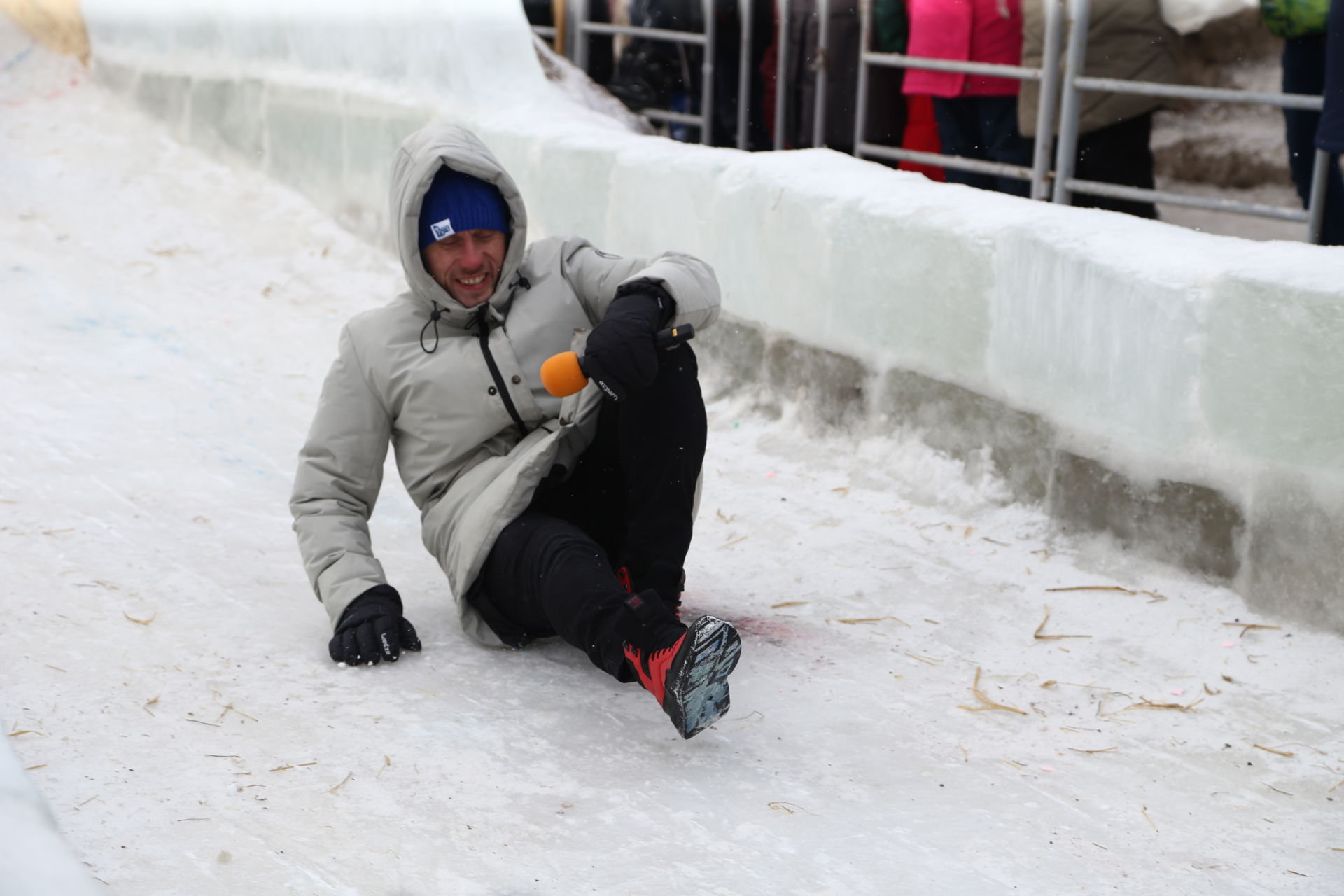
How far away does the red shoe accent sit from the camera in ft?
7.66

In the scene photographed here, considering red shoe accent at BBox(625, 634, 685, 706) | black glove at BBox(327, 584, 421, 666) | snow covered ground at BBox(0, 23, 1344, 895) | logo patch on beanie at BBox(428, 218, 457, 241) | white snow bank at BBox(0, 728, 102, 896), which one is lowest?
snow covered ground at BBox(0, 23, 1344, 895)

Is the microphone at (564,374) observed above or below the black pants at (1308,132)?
below

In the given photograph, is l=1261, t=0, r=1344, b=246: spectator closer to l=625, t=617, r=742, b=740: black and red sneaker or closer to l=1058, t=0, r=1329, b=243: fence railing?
l=1058, t=0, r=1329, b=243: fence railing

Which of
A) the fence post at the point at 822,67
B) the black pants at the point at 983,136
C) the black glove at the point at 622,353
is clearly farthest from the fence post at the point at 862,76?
the black glove at the point at 622,353

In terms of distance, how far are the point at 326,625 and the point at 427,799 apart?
0.83 meters

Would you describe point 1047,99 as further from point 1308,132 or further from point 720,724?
point 720,724

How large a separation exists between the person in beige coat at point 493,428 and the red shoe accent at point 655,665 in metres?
0.20

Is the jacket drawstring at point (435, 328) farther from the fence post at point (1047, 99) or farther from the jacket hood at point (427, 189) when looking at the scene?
the fence post at point (1047, 99)

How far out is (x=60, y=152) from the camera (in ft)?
23.7

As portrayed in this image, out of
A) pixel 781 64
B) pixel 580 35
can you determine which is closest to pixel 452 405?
pixel 781 64

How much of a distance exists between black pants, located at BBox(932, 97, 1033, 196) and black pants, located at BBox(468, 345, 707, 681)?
8.29ft

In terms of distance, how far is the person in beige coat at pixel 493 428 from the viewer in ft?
8.74

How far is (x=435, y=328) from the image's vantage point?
280 cm

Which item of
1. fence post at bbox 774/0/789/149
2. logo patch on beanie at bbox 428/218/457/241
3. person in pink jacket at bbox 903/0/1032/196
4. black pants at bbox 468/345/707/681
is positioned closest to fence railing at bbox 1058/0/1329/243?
person in pink jacket at bbox 903/0/1032/196
